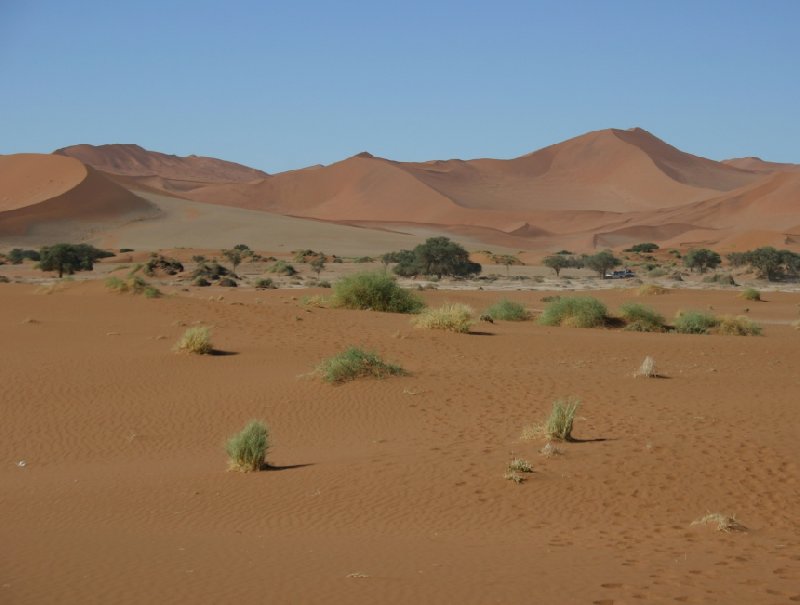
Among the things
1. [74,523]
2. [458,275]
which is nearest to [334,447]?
[74,523]

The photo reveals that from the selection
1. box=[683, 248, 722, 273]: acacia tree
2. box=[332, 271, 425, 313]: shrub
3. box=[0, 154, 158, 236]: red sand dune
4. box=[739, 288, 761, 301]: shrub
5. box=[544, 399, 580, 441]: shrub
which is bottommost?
box=[544, 399, 580, 441]: shrub

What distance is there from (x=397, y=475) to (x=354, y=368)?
5.96 meters

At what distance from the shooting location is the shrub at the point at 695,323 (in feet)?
84.8

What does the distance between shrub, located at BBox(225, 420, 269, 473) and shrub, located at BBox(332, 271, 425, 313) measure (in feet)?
55.8

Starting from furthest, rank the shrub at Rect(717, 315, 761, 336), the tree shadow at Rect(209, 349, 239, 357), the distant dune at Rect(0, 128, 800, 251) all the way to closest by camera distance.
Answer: the distant dune at Rect(0, 128, 800, 251)
the shrub at Rect(717, 315, 761, 336)
the tree shadow at Rect(209, 349, 239, 357)

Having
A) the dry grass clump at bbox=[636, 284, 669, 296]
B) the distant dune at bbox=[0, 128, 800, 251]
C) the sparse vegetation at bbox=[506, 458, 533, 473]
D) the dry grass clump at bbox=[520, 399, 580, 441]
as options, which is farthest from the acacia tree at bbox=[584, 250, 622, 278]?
the sparse vegetation at bbox=[506, 458, 533, 473]

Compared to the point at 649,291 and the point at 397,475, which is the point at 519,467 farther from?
the point at 649,291

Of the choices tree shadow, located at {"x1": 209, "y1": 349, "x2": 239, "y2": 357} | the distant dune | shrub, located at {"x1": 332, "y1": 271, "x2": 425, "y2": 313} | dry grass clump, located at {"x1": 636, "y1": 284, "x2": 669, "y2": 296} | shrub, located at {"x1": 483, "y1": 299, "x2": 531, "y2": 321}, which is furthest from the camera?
the distant dune

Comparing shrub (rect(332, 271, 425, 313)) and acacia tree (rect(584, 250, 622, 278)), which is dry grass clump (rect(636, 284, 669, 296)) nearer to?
shrub (rect(332, 271, 425, 313))

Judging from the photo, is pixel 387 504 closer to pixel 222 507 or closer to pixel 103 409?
pixel 222 507

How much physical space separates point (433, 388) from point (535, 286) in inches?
1450

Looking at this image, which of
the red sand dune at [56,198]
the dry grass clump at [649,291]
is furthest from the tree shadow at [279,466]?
the red sand dune at [56,198]

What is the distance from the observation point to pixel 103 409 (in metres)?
14.8

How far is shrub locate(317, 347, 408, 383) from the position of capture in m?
16.0
